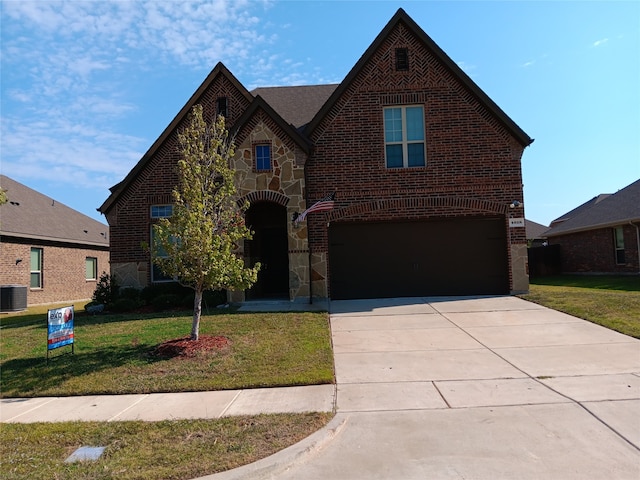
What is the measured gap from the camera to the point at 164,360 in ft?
25.1

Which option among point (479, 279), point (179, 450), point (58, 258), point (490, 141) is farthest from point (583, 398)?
point (58, 258)

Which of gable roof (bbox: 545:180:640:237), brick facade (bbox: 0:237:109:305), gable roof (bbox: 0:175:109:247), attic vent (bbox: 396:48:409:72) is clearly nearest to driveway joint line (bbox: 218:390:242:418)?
attic vent (bbox: 396:48:409:72)

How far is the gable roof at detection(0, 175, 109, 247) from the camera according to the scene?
765 inches

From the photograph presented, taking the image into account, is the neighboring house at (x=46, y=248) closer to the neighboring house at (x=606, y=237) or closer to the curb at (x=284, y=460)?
the curb at (x=284, y=460)

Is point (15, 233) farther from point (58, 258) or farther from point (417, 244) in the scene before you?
point (417, 244)

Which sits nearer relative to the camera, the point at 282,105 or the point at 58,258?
the point at 282,105

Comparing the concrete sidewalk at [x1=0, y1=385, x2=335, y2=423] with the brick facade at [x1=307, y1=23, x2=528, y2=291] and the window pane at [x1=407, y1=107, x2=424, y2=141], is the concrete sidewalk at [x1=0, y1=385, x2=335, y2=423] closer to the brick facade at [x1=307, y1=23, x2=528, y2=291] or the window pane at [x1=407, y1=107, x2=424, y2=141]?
the brick facade at [x1=307, y1=23, x2=528, y2=291]

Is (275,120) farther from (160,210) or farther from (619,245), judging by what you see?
(619,245)

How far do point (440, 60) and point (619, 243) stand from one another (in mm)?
13716

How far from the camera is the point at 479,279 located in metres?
14.0

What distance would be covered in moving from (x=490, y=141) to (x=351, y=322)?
7.57 metres

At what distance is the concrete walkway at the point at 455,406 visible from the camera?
3943 mm

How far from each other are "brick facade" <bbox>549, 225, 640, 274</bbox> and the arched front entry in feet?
51.0

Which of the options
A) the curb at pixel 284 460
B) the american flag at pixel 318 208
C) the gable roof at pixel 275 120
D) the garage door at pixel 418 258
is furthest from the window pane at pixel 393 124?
the curb at pixel 284 460
